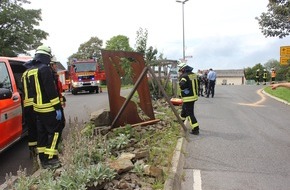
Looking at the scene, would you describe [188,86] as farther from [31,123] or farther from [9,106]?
[9,106]

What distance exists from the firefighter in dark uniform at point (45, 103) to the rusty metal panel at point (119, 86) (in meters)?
2.09

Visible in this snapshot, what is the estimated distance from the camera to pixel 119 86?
8086mm

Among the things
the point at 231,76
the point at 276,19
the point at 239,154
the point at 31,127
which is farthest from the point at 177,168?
the point at 231,76

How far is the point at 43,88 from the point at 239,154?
394 centimetres

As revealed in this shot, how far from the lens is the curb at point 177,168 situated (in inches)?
193

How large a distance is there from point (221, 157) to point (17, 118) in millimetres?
3836

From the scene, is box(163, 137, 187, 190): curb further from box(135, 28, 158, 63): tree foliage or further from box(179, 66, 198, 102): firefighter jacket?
box(135, 28, 158, 63): tree foliage

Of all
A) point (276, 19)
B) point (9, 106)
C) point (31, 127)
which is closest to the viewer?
point (9, 106)

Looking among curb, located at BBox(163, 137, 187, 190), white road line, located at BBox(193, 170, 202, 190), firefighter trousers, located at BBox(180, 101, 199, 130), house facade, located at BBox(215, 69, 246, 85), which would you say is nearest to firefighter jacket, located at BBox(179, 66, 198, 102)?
firefighter trousers, located at BBox(180, 101, 199, 130)

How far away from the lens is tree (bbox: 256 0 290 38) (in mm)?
20422

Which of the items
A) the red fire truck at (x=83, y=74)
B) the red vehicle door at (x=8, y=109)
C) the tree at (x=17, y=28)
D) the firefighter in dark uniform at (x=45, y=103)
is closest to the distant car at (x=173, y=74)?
the red vehicle door at (x=8, y=109)

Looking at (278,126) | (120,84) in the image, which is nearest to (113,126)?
(120,84)

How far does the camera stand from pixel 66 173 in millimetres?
4426

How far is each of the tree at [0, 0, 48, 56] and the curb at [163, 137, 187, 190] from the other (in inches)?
1580
